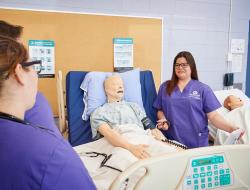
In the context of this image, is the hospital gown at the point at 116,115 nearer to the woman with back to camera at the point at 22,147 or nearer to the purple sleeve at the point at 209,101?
the purple sleeve at the point at 209,101

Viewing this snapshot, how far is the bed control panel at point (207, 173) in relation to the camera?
0.98 m

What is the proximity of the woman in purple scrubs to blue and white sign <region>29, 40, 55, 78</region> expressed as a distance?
1068 millimetres

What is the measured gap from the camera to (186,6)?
9.43 ft

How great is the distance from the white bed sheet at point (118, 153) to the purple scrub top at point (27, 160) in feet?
1.81

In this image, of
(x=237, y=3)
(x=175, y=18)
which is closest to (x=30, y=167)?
(x=175, y=18)

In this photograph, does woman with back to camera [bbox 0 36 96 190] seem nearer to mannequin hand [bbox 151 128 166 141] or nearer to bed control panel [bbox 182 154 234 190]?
bed control panel [bbox 182 154 234 190]

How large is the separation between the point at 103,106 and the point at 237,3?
2.20 m

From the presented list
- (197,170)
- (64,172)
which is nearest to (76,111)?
(197,170)

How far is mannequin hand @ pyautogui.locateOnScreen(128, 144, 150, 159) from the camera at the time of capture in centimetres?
149

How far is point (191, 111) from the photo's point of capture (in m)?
1.99

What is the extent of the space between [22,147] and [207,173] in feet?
2.25

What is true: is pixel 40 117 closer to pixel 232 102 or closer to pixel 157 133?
pixel 157 133

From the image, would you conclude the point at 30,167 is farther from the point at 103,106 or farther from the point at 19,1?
the point at 19,1

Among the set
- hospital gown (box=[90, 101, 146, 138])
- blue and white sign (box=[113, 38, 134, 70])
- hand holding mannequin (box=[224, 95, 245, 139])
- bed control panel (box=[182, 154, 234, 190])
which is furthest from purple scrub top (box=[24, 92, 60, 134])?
hand holding mannequin (box=[224, 95, 245, 139])
